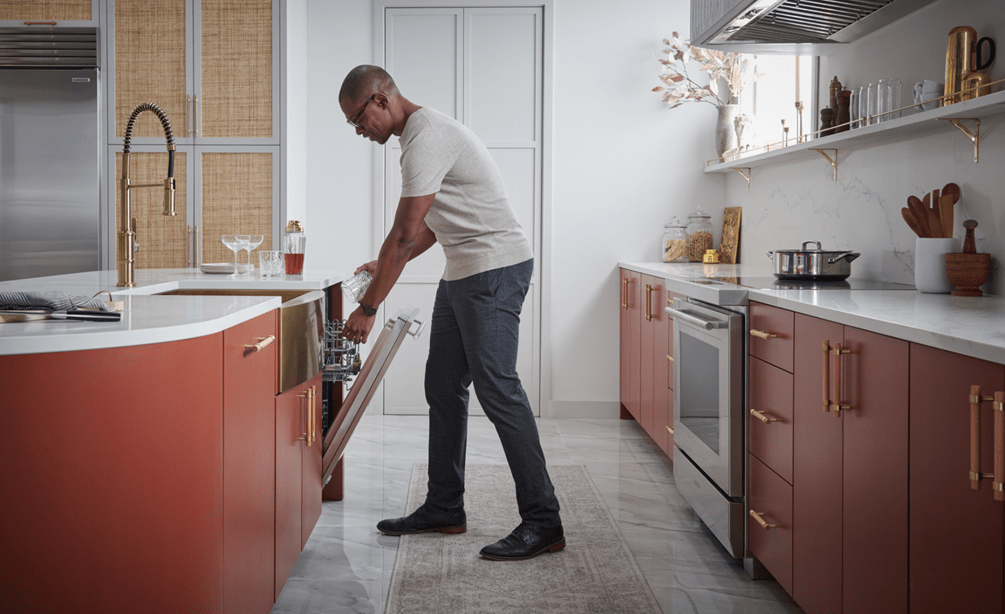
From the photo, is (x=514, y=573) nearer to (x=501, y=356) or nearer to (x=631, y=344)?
(x=501, y=356)

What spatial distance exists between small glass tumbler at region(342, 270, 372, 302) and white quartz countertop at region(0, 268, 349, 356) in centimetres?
11

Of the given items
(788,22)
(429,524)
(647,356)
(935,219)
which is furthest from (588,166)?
(429,524)

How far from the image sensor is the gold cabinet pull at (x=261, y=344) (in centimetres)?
162

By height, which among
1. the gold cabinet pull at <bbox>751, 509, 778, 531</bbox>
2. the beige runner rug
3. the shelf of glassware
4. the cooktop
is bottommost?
the beige runner rug

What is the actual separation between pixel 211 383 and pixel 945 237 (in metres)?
1.98

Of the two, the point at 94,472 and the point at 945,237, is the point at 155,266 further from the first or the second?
the point at 945,237

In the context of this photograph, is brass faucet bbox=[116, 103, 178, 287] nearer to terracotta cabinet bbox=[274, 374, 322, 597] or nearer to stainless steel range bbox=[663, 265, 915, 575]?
terracotta cabinet bbox=[274, 374, 322, 597]

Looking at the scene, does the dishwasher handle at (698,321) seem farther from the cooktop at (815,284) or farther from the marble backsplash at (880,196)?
the marble backsplash at (880,196)

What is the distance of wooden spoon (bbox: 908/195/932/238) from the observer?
2.30 meters

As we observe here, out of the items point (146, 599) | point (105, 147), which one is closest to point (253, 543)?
point (146, 599)

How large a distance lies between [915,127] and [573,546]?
5.35 feet

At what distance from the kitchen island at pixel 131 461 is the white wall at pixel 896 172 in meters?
1.92

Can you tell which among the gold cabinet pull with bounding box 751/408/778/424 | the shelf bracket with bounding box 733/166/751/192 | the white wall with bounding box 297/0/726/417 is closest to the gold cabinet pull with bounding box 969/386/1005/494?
the gold cabinet pull with bounding box 751/408/778/424

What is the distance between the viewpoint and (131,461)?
47.5 inches
